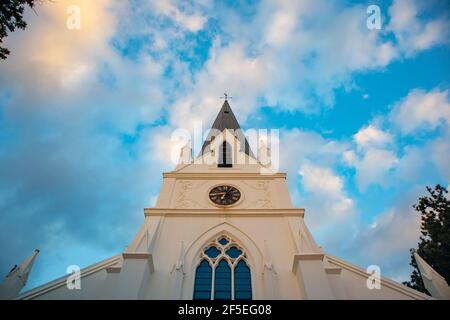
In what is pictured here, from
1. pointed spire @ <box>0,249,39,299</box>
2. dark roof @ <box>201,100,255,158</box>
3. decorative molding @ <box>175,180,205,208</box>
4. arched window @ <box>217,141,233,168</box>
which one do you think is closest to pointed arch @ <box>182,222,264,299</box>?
decorative molding @ <box>175,180,205,208</box>

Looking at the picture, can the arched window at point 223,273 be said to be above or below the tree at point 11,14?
below

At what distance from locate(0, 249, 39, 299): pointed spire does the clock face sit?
849cm

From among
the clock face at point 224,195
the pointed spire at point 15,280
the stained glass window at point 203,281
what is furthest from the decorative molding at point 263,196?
the pointed spire at point 15,280

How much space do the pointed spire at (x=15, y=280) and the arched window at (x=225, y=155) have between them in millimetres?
12664

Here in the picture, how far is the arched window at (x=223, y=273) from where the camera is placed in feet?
37.8

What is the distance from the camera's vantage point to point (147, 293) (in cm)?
1102

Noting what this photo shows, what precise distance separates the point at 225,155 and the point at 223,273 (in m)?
12.3

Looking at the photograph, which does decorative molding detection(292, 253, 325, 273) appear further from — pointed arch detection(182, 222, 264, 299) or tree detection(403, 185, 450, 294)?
tree detection(403, 185, 450, 294)

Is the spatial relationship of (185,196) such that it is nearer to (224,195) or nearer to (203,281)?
(224,195)

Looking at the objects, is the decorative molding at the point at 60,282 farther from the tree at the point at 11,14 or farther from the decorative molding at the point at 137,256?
the tree at the point at 11,14

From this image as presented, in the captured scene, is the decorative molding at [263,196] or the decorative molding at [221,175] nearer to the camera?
the decorative molding at [263,196]

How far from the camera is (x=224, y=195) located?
1602 cm
